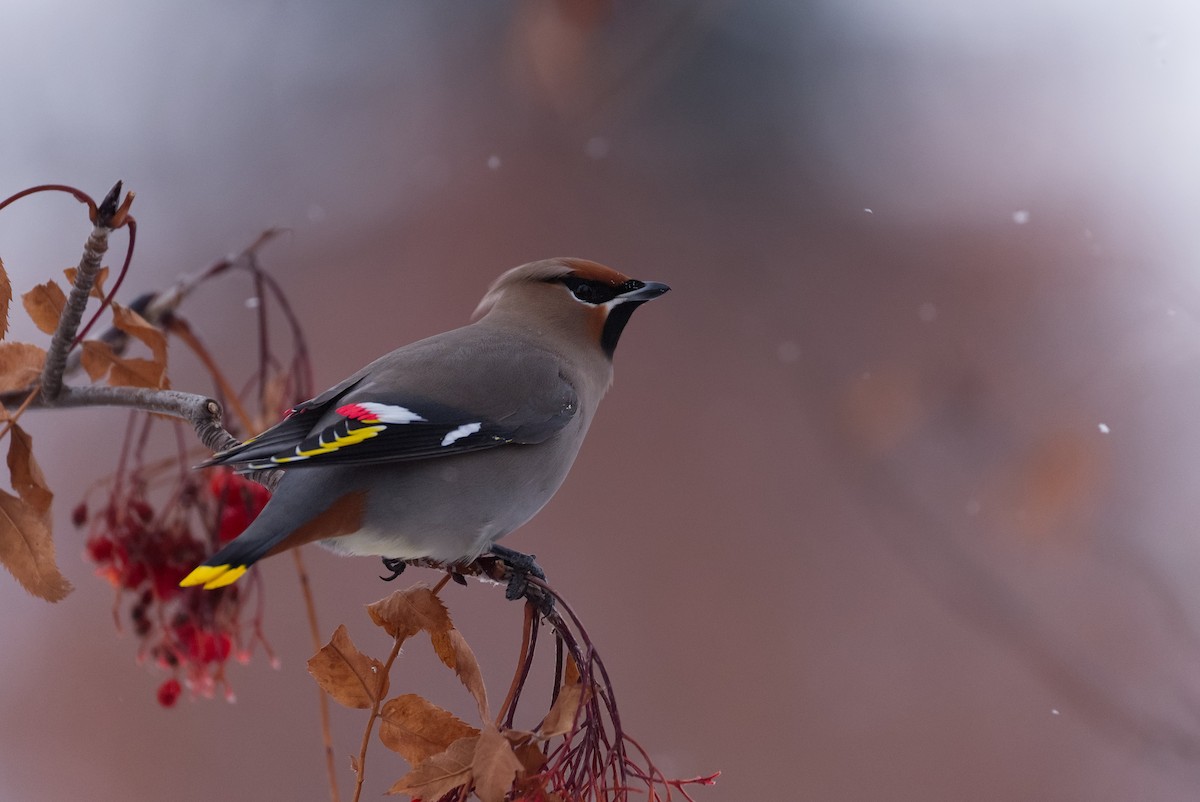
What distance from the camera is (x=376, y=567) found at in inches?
158

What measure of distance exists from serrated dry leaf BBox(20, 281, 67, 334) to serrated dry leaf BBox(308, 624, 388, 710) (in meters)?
0.58

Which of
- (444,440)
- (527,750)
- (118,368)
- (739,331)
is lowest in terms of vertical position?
(527,750)

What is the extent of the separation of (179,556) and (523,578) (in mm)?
679

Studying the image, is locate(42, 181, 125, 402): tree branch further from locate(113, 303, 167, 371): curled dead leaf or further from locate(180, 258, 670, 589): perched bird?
locate(180, 258, 670, 589): perched bird

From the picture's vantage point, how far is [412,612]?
1266 millimetres

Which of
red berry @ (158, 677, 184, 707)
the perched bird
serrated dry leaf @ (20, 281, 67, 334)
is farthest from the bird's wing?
red berry @ (158, 677, 184, 707)

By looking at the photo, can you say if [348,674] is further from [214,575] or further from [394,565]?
[394,565]

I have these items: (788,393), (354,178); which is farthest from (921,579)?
(354,178)

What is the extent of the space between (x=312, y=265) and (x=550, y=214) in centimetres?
100

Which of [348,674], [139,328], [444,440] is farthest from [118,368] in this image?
[348,674]

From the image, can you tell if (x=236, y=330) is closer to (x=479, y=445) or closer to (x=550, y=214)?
(x=550, y=214)

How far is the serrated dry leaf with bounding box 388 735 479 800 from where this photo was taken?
1.14 m

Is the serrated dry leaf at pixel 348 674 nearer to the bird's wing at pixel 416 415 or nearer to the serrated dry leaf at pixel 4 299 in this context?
the bird's wing at pixel 416 415

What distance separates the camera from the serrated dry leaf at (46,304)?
1.47 meters
